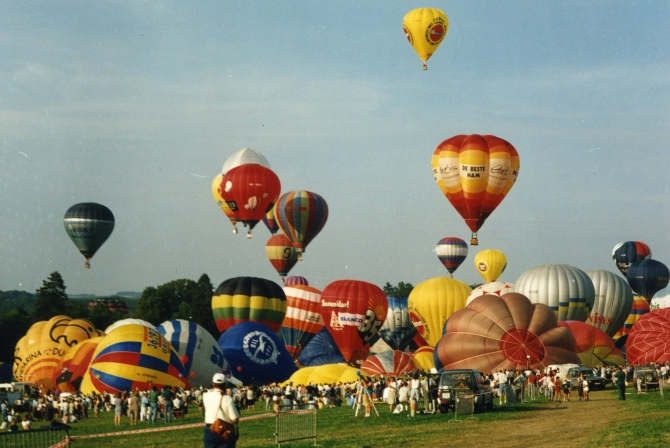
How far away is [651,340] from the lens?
172 feet

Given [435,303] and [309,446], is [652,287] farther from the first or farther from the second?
[309,446]

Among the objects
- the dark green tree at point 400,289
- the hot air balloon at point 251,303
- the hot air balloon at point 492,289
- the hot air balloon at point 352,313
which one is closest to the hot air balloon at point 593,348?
the hot air balloon at point 492,289

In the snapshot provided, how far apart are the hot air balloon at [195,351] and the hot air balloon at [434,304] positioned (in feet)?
69.9

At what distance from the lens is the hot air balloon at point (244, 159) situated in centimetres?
6794

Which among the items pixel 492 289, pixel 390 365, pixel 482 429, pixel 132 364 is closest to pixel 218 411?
pixel 482 429

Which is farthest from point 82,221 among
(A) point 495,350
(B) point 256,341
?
(A) point 495,350

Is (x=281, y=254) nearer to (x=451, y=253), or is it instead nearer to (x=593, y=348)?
(x=451, y=253)

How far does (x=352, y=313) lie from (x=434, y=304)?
6100mm

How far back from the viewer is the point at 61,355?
164 ft

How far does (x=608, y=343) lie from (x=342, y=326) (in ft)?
54.5

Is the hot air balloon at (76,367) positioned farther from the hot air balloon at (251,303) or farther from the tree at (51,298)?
the tree at (51,298)

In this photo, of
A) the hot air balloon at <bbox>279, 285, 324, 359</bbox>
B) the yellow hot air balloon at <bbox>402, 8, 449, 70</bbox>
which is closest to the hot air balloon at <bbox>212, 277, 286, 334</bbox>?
the hot air balloon at <bbox>279, 285, 324, 359</bbox>

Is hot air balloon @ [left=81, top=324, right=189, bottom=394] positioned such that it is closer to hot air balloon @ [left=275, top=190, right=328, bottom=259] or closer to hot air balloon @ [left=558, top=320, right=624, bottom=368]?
hot air balloon @ [left=558, top=320, right=624, bottom=368]

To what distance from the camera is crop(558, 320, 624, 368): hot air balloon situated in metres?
48.8
